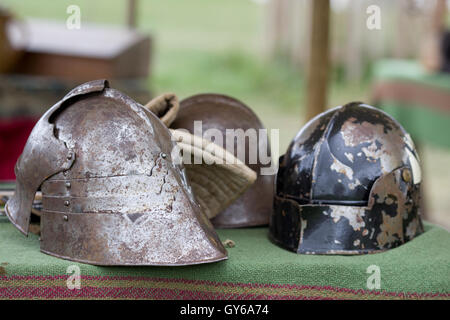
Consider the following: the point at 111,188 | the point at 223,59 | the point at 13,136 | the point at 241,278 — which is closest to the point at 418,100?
the point at 13,136

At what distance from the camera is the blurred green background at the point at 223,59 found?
775 cm

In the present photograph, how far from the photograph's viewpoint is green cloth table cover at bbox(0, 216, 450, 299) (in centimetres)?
143

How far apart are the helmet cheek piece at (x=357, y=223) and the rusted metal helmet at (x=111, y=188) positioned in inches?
10.4

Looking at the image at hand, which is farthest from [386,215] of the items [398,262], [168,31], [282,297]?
[168,31]

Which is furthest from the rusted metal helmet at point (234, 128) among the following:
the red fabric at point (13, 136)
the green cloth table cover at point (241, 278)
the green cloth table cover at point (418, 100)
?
the green cloth table cover at point (418, 100)

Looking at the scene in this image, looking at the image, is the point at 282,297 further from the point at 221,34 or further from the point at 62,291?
the point at 221,34

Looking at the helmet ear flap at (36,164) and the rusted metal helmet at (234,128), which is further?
the rusted metal helmet at (234,128)

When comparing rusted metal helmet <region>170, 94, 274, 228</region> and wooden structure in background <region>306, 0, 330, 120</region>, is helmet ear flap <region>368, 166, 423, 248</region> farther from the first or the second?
wooden structure in background <region>306, 0, 330, 120</region>

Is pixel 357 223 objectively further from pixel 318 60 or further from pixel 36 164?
pixel 318 60

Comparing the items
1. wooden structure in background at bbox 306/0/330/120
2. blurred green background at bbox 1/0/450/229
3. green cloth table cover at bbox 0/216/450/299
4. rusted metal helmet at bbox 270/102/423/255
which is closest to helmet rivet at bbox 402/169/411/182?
rusted metal helmet at bbox 270/102/423/255

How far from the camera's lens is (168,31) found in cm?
973

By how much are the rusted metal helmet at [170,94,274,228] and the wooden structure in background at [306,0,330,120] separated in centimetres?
74

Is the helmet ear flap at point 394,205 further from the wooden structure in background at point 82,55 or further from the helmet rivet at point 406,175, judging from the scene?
the wooden structure in background at point 82,55

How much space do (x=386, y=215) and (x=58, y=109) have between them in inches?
33.5
